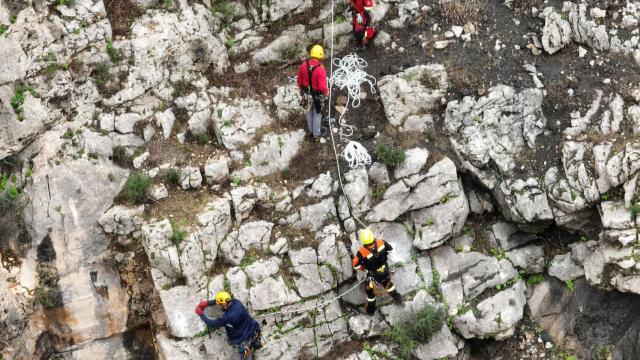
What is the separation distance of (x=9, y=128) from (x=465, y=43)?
10218mm

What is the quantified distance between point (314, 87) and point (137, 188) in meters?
4.25

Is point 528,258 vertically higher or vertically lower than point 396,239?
lower

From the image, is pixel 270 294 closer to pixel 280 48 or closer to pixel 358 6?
pixel 280 48

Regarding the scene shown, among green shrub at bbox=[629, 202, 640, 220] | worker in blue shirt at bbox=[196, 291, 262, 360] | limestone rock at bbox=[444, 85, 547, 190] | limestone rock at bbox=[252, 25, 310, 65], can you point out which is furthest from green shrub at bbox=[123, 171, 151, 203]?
green shrub at bbox=[629, 202, 640, 220]

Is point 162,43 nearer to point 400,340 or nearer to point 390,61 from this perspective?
point 390,61

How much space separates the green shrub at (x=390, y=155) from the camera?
43.0 feet

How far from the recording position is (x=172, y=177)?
12.9 metres

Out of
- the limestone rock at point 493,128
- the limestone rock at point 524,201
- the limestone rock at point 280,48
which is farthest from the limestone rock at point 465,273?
the limestone rock at point 280,48

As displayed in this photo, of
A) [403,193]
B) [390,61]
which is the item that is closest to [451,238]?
[403,193]

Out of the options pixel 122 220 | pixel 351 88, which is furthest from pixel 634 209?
pixel 122 220

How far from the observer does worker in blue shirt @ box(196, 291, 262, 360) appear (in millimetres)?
11391

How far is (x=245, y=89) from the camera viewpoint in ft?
46.6

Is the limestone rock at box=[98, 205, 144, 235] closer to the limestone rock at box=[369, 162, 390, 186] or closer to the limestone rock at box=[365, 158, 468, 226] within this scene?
the limestone rock at box=[365, 158, 468, 226]

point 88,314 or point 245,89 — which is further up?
point 245,89
